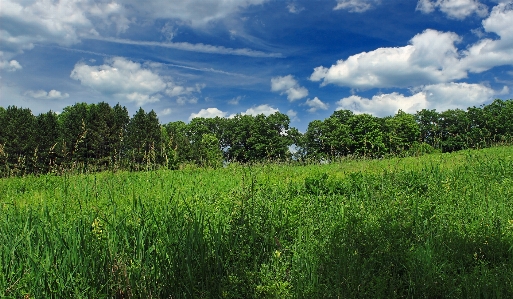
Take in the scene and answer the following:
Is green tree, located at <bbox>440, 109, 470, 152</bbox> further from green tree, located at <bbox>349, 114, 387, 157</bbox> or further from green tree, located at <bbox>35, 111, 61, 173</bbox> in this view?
green tree, located at <bbox>35, 111, 61, 173</bbox>

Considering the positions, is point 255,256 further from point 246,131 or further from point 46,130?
point 246,131

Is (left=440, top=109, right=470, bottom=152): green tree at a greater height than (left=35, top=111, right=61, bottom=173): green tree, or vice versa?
(left=440, top=109, right=470, bottom=152): green tree

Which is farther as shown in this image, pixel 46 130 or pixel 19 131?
pixel 46 130

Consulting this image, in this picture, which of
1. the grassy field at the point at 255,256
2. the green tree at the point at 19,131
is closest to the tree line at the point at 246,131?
the green tree at the point at 19,131

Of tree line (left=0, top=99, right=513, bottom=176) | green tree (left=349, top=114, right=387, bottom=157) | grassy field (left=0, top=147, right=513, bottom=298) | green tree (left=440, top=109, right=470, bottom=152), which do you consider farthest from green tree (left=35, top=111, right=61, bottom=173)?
green tree (left=440, top=109, right=470, bottom=152)

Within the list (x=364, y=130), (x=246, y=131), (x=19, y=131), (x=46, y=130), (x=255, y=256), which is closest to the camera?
(x=255, y=256)

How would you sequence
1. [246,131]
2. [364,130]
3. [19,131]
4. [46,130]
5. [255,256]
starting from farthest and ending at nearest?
[246,131] < [364,130] < [46,130] < [19,131] < [255,256]

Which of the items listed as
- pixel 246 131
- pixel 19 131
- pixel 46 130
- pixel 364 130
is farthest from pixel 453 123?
pixel 19 131

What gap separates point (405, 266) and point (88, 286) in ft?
9.68

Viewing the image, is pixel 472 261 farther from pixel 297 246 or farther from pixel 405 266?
pixel 297 246

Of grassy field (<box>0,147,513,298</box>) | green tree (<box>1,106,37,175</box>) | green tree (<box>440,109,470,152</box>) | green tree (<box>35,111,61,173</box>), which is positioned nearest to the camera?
grassy field (<box>0,147,513,298</box>)

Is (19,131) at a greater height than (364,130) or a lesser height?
lesser

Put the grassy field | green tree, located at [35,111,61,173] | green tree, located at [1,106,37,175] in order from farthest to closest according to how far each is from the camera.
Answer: green tree, located at [35,111,61,173] → green tree, located at [1,106,37,175] → the grassy field

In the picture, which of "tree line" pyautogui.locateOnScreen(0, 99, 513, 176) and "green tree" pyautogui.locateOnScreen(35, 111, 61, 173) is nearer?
"tree line" pyautogui.locateOnScreen(0, 99, 513, 176)
